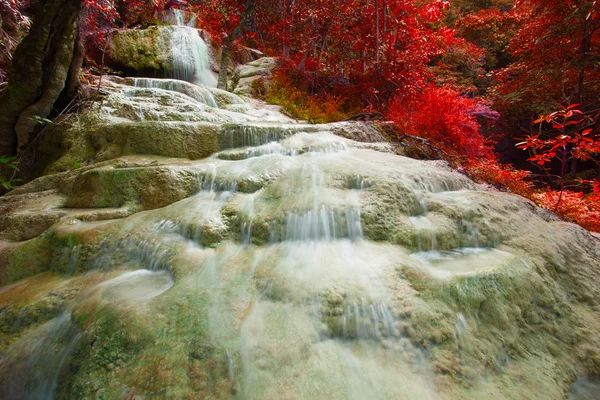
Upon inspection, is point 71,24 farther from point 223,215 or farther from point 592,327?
point 592,327

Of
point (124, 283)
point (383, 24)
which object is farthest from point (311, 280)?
point (383, 24)

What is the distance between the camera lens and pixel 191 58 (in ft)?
34.3

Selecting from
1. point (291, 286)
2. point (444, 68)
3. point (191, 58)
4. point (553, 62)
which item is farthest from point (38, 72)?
point (444, 68)

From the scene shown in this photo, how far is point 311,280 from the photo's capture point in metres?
1.91

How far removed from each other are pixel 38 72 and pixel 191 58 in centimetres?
743

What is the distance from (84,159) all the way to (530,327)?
5574mm

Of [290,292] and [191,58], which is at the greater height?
[191,58]

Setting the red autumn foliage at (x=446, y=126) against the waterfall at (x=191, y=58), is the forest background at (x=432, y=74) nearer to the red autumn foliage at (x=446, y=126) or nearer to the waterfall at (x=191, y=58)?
the red autumn foliage at (x=446, y=126)

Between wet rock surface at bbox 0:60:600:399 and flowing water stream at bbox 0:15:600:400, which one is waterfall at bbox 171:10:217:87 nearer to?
wet rock surface at bbox 0:60:600:399

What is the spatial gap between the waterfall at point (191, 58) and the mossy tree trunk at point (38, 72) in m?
6.48

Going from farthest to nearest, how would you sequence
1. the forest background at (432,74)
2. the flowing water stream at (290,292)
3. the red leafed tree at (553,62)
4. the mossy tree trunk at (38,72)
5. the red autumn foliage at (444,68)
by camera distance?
1. the red leafed tree at (553,62)
2. the red autumn foliage at (444,68)
3. the forest background at (432,74)
4. the mossy tree trunk at (38,72)
5. the flowing water stream at (290,292)

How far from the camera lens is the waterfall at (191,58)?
1014 centimetres

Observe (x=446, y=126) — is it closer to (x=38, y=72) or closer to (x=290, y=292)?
(x=290, y=292)

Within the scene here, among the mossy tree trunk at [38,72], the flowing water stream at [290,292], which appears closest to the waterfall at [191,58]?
the mossy tree trunk at [38,72]
